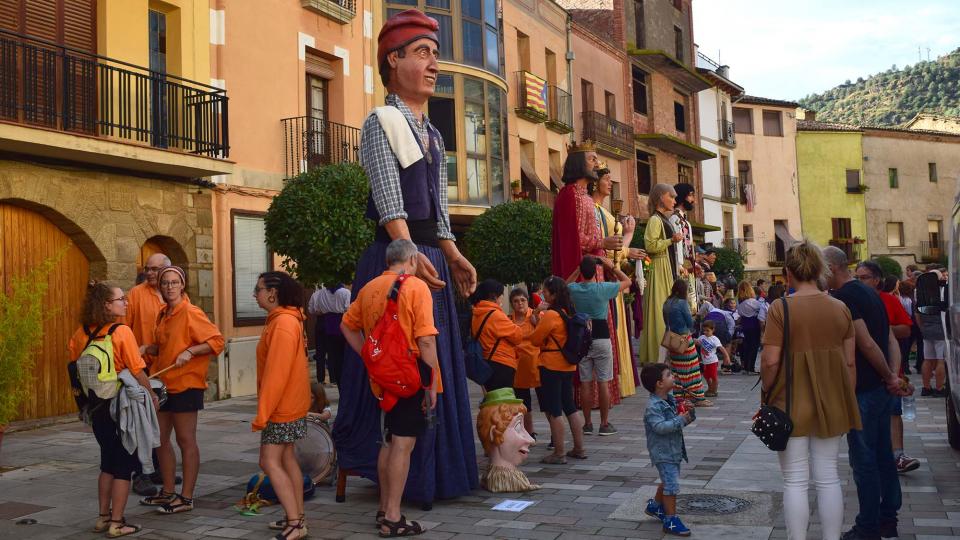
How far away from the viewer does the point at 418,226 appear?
6.04m

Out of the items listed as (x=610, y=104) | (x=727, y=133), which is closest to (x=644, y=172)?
(x=610, y=104)

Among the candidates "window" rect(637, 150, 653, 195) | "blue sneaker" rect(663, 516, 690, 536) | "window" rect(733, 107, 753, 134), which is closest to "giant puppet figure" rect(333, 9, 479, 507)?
"blue sneaker" rect(663, 516, 690, 536)

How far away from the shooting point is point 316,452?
6.55 meters

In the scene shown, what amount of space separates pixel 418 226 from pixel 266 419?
5.47 feet

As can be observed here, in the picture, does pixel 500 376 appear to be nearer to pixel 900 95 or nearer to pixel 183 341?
pixel 183 341

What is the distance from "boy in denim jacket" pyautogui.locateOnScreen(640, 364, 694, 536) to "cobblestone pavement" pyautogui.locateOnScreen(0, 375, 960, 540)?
4.9 inches

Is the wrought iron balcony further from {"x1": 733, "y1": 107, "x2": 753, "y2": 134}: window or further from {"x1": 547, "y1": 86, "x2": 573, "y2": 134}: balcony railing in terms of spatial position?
{"x1": 547, "y1": 86, "x2": 573, "y2": 134}: balcony railing

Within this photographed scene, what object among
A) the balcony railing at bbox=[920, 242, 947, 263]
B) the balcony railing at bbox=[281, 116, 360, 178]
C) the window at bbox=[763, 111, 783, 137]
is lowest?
the balcony railing at bbox=[920, 242, 947, 263]

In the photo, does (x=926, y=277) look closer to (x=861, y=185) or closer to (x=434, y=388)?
(x=434, y=388)

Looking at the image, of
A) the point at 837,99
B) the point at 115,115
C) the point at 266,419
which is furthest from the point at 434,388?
the point at 837,99

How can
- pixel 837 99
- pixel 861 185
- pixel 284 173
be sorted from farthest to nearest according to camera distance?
pixel 837 99
pixel 861 185
pixel 284 173

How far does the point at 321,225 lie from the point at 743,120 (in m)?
37.8

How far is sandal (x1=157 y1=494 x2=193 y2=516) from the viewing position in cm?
601

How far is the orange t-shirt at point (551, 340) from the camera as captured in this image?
7293 mm
